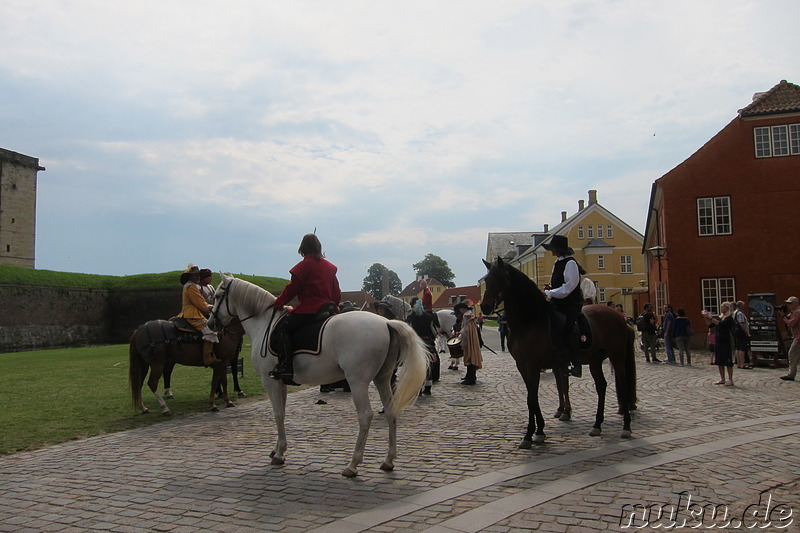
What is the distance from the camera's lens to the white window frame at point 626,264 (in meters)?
63.5

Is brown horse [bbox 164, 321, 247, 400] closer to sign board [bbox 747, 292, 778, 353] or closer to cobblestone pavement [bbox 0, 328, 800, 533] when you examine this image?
cobblestone pavement [bbox 0, 328, 800, 533]

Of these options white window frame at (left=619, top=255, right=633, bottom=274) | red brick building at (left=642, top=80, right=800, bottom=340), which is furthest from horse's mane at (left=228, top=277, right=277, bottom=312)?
white window frame at (left=619, top=255, right=633, bottom=274)

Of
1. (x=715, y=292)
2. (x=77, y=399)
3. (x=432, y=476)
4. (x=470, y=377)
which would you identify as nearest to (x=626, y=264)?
(x=715, y=292)

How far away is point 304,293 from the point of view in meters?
7.04

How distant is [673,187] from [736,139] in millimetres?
3220

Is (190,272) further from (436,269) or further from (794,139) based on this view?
(436,269)

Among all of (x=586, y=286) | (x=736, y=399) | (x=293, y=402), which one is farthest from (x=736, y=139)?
(x=293, y=402)

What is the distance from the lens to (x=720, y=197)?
84.7ft

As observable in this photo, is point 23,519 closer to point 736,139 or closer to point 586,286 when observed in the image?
point 586,286

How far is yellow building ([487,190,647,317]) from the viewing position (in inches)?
2456

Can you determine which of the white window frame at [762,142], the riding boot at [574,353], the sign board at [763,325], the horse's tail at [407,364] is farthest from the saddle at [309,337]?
the white window frame at [762,142]

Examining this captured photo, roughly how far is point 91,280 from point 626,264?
5197cm

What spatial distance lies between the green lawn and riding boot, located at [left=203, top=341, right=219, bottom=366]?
889 mm

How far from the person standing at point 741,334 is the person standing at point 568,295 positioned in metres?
10.2
